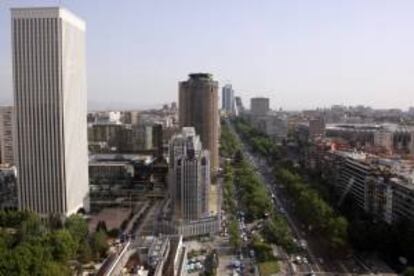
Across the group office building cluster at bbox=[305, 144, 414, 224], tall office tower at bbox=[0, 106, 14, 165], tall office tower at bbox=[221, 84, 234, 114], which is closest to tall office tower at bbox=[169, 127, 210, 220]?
office building cluster at bbox=[305, 144, 414, 224]

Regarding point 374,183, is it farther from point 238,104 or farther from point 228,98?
point 238,104

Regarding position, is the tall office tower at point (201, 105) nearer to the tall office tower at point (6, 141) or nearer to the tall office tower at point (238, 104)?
the tall office tower at point (6, 141)

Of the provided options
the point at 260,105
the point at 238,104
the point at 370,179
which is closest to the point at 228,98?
the point at 238,104

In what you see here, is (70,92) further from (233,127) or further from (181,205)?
(233,127)

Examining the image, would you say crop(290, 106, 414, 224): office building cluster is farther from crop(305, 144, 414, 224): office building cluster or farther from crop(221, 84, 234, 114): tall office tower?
crop(221, 84, 234, 114): tall office tower

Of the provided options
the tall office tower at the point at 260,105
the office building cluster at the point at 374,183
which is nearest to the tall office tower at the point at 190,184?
the office building cluster at the point at 374,183
